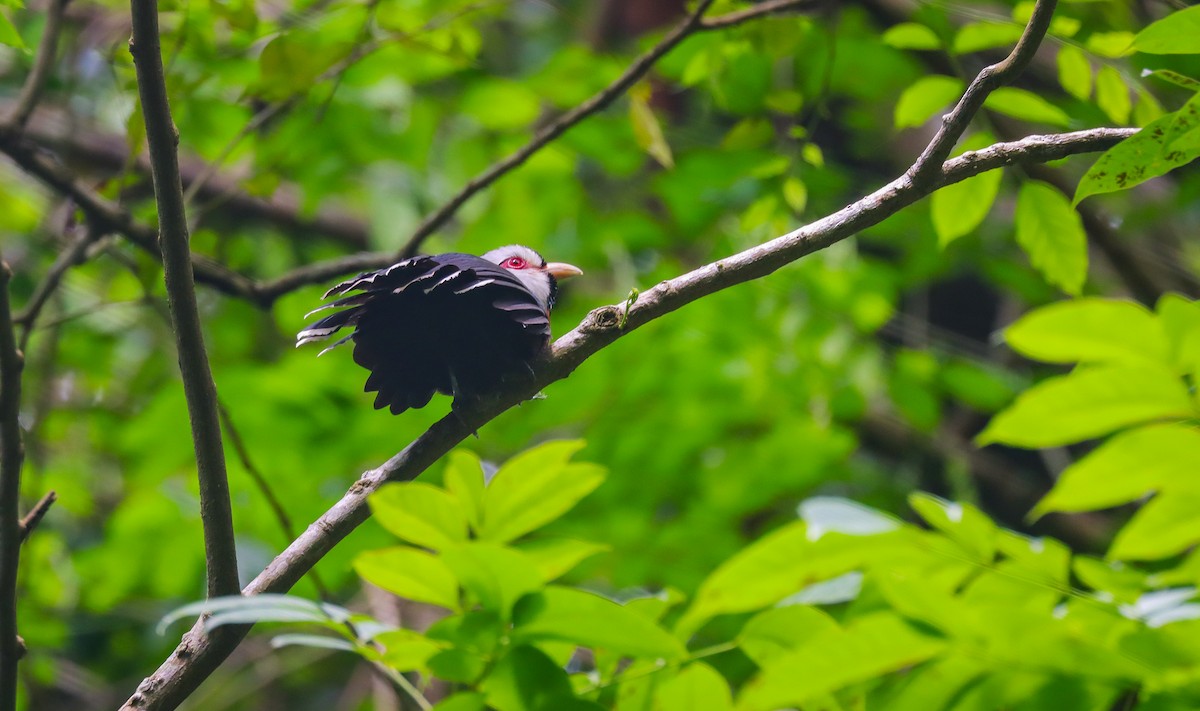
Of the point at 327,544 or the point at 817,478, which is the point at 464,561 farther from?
the point at 817,478

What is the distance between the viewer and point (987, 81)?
131 cm

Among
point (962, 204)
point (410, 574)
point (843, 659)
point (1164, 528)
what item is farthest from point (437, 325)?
point (1164, 528)

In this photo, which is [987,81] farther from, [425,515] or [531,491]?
[425,515]

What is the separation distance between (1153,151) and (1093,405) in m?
0.33

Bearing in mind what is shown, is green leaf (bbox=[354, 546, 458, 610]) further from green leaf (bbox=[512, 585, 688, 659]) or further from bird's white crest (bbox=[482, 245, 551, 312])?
bird's white crest (bbox=[482, 245, 551, 312])

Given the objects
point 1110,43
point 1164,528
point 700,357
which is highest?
point 1110,43

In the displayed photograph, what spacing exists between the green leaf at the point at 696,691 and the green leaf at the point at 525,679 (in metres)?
0.18

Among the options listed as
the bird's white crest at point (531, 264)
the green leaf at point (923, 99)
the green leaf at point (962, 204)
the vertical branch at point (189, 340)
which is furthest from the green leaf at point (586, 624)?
the green leaf at point (923, 99)

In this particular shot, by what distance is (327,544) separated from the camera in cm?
131

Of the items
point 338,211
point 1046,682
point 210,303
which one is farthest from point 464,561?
point 338,211

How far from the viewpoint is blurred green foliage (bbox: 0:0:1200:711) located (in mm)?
1200

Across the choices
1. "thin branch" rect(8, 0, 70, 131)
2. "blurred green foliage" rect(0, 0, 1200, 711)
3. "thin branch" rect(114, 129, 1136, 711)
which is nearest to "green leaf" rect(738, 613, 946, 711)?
"blurred green foliage" rect(0, 0, 1200, 711)

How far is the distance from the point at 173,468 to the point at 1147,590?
280cm

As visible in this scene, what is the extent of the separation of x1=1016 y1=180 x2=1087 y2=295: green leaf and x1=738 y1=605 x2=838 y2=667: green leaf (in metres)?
0.90
